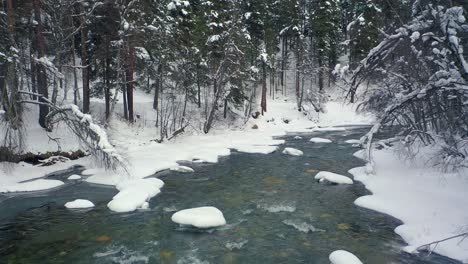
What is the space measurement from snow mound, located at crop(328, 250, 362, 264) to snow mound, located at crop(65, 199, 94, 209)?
709cm

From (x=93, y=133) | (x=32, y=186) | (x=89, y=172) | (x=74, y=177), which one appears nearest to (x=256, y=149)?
(x=89, y=172)

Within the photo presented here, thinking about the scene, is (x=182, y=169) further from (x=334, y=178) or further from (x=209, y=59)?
(x=209, y=59)

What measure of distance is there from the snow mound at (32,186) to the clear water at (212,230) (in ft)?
1.57

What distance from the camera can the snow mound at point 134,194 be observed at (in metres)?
10.6

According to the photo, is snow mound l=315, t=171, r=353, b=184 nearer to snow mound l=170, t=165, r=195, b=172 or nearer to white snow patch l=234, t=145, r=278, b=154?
snow mound l=170, t=165, r=195, b=172

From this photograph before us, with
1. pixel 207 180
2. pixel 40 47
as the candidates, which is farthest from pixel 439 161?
pixel 40 47

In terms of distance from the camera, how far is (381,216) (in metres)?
9.99

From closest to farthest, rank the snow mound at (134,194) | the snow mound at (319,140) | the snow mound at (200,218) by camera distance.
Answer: the snow mound at (200,218), the snow mound at (134,194), the snow mound at (319,140)

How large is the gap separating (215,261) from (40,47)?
14.1 metres

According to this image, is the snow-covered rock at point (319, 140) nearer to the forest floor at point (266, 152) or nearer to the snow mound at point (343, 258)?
the forest floor at point (266, 152)

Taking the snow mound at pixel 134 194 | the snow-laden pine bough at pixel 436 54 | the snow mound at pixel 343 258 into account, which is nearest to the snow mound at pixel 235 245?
the snow mound at pixel 343 258

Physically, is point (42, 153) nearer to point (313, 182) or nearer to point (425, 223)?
point (313, 182)

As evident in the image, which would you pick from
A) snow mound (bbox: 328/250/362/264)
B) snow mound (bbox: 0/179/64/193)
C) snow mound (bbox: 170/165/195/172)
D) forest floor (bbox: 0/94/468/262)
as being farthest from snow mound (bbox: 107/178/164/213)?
snow mound (bbox: 328/250/362/264)

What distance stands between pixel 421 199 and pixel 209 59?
68.2 ft
